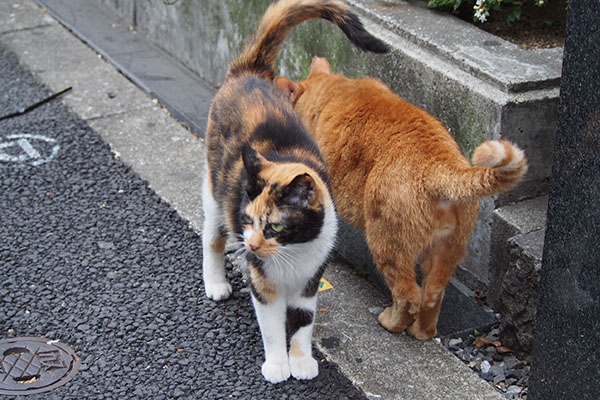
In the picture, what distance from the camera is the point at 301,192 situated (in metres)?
2.81

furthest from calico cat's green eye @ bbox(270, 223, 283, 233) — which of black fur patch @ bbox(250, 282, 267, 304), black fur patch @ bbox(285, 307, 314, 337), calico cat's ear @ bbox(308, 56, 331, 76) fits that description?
calico cat's ear @ bbox(308, 56, 331, 76)

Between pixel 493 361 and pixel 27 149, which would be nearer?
pixel 493 361

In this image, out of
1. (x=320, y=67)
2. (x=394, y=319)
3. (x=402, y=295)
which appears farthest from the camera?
(x=320, y=67)

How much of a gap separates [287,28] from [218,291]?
1444mm

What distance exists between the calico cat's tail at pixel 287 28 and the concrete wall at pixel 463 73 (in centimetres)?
37

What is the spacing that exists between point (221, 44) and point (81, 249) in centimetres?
243

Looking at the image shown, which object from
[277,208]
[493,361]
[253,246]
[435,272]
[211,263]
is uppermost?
[277,208]

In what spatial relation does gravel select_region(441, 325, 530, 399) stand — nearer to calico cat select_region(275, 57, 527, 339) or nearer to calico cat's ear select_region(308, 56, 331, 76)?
calico cat select_region(275, 57, 527, 339)

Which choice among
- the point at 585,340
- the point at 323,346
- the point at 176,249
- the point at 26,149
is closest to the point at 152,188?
the point at 176,249

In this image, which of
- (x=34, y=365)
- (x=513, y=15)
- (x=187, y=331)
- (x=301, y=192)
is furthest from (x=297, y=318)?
(x=513, y=15)

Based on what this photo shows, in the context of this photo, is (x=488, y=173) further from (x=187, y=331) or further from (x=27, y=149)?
(x=27, y=149)

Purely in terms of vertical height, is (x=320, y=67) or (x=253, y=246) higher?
(x=320, y=67)

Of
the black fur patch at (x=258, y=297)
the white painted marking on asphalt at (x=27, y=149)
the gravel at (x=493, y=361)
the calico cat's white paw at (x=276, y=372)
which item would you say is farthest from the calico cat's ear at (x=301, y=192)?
the white painted marking on asphalt at (x=27, y=149)

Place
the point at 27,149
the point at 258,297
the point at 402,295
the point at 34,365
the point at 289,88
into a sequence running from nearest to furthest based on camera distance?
the point at 258,297 → the point at 34,365 → the point at 402,295 → the point at 289,88 → the point at 27,149
